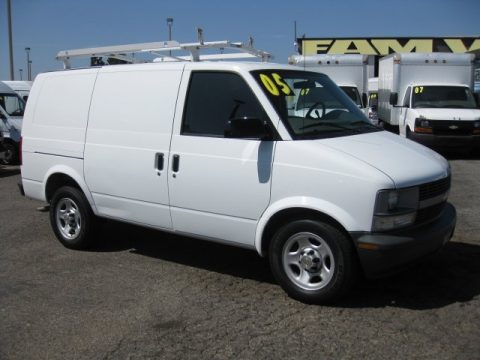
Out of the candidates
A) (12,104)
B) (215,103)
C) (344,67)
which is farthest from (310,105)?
(12,104)

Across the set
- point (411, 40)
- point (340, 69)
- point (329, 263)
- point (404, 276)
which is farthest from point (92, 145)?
point (411, 40)

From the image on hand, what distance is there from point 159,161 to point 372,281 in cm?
225

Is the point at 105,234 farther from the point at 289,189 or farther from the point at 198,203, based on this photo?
the point at 289,189

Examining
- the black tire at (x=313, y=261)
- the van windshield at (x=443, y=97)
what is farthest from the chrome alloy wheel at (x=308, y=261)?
the van windshield at (x=443, y=97)

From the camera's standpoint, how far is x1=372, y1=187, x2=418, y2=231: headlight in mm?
3930

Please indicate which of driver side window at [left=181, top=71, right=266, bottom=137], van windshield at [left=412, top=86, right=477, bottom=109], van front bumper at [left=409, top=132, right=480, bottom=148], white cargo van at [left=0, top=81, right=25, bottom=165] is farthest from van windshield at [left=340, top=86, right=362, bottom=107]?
driver side window at [left=181, top=71, right=266, bottom=137]

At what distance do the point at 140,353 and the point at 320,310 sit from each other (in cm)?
146

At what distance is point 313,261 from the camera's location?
13.9 ft

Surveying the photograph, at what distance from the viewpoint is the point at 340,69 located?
16.9 m

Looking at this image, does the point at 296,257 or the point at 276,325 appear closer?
the point at 276,325

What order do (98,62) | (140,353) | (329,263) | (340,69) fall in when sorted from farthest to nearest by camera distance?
(340,69), (98,62), (329,263), (140,353)

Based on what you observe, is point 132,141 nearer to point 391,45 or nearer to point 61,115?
point 61,115

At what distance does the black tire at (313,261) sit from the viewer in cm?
409

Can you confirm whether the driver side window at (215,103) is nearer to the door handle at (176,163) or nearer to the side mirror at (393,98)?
the door handle at (176,163)
